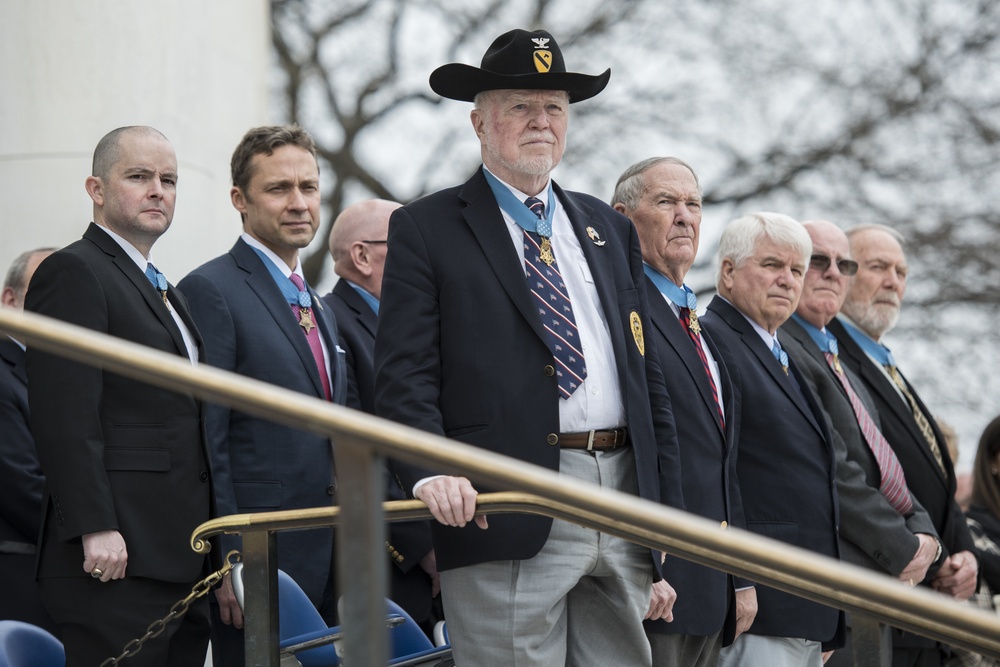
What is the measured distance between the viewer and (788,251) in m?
5.55

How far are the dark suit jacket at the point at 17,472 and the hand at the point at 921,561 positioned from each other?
3038 mm

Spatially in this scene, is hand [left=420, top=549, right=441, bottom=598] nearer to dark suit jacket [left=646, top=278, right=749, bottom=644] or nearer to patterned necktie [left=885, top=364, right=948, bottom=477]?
dark suit jacket [left=646, top=278, right=749, bottom=644]

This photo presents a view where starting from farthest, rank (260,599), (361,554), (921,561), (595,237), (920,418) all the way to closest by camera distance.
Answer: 1. (920,418)
2. (921,561)
3. (595,237)
4. (260,599)
5. (361,554)

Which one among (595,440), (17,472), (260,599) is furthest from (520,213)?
(17,472)

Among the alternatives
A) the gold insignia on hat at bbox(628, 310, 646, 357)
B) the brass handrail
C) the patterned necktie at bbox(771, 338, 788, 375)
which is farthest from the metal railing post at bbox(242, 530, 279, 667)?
the patterned necktie at bbox(771, 338, 788, 375)

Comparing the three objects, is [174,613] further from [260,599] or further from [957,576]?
[957,576]

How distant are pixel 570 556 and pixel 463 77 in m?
1.36

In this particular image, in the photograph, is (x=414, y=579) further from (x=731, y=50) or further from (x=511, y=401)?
(x=731, y=50)

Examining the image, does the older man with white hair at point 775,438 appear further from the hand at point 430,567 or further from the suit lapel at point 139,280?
the suit lapel at point 139,280

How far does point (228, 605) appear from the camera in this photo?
4676mm

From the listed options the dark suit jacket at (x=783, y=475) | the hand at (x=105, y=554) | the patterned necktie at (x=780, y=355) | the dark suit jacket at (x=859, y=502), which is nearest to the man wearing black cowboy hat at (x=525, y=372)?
the hand at (x=105, y=554)

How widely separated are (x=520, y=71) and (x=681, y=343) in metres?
1.05

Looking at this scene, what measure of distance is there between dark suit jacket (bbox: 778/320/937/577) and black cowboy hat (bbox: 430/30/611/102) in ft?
6.22

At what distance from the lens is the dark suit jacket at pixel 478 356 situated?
12.7 feet
